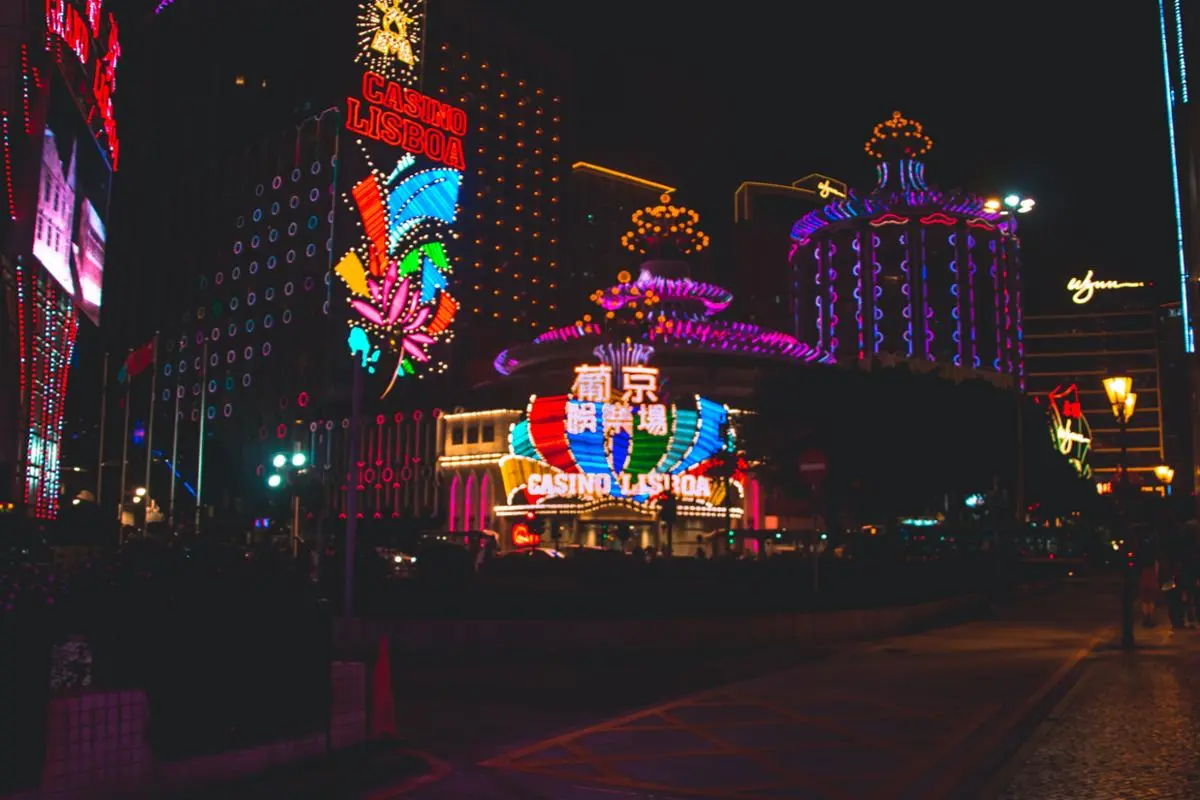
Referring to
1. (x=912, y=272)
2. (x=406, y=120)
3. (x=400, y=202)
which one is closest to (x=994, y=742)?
(x=406, y=120)

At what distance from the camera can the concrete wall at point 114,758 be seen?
7.30m

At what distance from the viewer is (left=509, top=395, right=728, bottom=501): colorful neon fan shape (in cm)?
5331

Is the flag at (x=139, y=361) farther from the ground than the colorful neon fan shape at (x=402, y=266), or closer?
closer

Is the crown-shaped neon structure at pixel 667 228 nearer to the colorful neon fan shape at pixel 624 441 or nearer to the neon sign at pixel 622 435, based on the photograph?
the neon sign at pixel 622 435

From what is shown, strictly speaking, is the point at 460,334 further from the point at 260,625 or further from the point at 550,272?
the point at 260,625

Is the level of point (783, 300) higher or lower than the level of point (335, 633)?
higher

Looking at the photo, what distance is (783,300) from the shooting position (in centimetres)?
14412

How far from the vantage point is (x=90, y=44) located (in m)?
→ 28.1

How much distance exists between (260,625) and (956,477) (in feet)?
127

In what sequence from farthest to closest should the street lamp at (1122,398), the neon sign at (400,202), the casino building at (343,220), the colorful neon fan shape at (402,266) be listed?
1. the casino building at (343,220)
2. the neon sign at (400,202)
3. the colorful neon fan shape at (402,266)
4. the street lamp at (1122,398)

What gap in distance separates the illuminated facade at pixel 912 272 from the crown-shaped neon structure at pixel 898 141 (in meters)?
0.09

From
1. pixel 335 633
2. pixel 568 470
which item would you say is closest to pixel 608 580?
pixel 335 633

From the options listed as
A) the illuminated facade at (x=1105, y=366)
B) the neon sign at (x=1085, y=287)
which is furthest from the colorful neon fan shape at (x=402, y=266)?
the neon sign at (x=1085, y=287)

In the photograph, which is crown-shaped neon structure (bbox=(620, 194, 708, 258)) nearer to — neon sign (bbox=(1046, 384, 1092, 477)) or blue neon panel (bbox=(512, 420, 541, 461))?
blue neon panel (bbox=(512, 420, 541, 461))
